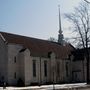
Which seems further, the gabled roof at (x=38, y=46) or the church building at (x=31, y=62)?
the gabled roof at (x=38, y=46)

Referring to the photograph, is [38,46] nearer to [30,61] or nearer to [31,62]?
[31,62]

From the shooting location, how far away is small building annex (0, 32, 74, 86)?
60.9 meters

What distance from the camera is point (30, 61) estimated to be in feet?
210

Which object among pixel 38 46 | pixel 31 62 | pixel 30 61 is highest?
pixel 38 46

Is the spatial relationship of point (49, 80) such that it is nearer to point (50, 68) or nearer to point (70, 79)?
point (50, 68)

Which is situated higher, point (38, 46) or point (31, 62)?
point (38, 46)

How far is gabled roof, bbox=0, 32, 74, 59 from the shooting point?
64.9 m

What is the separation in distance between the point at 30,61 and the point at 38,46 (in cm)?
914

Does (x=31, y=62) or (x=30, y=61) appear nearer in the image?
(x=30, y=61)

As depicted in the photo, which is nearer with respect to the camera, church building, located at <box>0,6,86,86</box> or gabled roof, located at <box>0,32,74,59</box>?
church building, located at <box>0,6,86,86</box>

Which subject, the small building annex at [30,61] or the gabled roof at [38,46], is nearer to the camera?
the small building annex at [30,61]

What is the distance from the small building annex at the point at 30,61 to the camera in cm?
6091

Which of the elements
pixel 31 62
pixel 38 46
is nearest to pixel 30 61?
pixel 31 62

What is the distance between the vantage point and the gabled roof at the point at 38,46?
64938 millimetres
